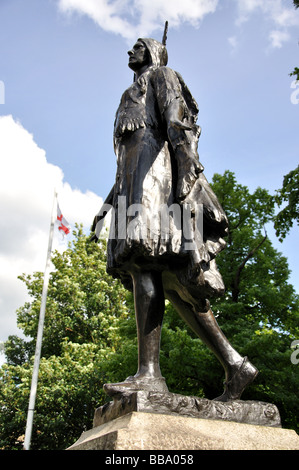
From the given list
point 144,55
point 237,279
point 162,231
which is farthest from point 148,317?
point 237,279

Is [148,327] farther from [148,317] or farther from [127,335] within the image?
[127,335]

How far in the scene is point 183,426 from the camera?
8.73 ft

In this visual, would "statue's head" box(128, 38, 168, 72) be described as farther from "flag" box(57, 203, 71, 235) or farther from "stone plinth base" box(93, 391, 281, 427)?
"flag" box(57, 203, 71, 235)

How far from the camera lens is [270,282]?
15.9 m

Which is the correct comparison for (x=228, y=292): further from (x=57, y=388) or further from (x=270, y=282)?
(x=57, y=388)

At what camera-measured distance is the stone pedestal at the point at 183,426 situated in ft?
8.00

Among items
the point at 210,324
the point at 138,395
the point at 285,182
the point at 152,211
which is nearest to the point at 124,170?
the point at 152,211

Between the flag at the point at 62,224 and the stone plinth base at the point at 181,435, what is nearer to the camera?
the stone plinth base at the point at 181,435

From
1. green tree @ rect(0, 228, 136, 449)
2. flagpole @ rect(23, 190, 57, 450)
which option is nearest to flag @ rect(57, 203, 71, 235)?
flagpole @ rect(23, 190, 57, 450)

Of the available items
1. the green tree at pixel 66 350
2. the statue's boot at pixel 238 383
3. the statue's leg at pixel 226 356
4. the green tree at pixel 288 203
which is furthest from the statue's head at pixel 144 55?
the green tree at pixel 66 350

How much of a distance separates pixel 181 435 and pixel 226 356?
0.99m

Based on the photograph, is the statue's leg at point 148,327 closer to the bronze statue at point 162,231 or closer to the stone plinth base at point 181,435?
the bronze statue at point 162,231

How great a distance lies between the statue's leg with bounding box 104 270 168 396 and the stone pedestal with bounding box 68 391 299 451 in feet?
0.79

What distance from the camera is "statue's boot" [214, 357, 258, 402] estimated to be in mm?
3301
